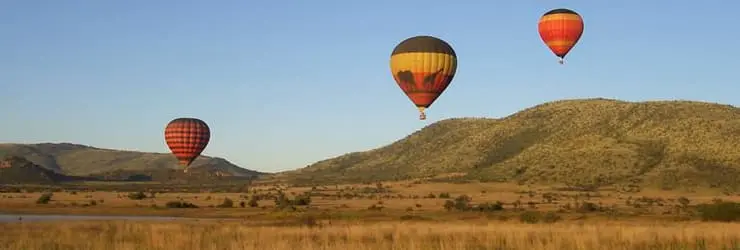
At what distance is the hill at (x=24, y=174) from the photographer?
17875cm

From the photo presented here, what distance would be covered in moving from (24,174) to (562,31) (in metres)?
142

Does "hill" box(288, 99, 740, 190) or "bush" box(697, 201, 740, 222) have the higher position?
"hill" box(288, 99, 740, 190)

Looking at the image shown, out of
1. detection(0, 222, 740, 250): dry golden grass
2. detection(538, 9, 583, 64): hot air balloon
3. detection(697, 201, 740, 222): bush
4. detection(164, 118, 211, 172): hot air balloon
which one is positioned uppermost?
detection(538, 9, 583, 64): hot air balloon

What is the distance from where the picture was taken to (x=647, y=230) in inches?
1366

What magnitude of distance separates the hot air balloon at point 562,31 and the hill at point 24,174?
128386mm

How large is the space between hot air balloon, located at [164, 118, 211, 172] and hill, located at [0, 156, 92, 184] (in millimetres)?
93952

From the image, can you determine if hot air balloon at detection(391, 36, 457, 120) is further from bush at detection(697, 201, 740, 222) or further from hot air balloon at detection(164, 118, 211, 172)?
hot air balloon at detection(164, 118, 211, 172)

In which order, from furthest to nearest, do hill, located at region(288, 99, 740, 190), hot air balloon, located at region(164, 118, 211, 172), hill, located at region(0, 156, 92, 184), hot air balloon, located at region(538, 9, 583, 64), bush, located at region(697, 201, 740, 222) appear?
hill, located at region(0, 156, 92, 184) < hill, located at region(288, 99, 740, 190) < hot air balloon, located at region(164, 118, 211, 172) < hot air balloon, located at region(538, 9, 583, 64) < bush, located at region(697, 201, 740, 222)

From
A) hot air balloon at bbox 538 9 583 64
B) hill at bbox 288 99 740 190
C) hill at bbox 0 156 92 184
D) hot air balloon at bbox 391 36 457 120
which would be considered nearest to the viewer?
hot air balloon at bbox 391 36 457 120

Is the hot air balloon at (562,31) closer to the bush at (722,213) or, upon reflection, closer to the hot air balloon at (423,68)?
the hot air balloon at (423,68)

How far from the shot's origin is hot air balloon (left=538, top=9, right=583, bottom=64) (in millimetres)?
69750

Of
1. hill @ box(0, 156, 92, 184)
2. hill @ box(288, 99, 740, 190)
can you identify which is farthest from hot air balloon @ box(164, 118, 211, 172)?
hill @ box(0, 156, 92, 184)

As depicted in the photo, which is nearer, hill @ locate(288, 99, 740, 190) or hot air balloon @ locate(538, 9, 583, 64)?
hot air balloon @ locate(538, 9, 583, 64)

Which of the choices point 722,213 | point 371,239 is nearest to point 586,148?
point 722,213
